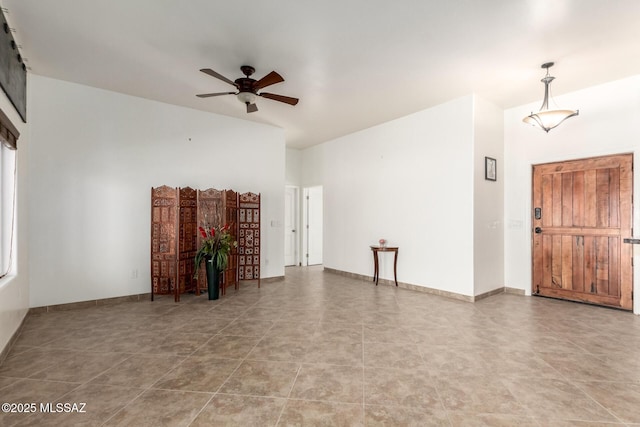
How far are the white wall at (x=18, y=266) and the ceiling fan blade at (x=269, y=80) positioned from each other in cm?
238

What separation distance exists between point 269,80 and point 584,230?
4878mm

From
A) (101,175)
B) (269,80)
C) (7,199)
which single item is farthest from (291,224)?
(7,199)

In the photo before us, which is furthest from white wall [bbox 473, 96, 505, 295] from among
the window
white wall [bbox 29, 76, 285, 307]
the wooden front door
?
the window

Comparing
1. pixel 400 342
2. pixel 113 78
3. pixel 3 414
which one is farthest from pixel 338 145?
pixel 3 414

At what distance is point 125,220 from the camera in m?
4.70

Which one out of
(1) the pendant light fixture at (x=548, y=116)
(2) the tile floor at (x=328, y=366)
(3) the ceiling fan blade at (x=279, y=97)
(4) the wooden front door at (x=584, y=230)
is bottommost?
(2) the tile floor at (x=328, y=366)

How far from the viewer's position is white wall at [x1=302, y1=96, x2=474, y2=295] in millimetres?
4844

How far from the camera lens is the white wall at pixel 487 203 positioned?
4742 millimetres

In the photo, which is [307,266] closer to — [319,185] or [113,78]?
[319,185]

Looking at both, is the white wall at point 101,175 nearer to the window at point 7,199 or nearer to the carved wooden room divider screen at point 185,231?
the carved wooden room divider screen at point 185,231

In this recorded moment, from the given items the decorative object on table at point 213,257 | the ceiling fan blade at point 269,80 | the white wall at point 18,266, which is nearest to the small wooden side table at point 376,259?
the decorative object on table at point 213,257

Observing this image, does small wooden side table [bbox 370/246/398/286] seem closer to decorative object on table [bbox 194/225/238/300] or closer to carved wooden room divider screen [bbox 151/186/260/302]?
carved wooden room divider screen [bbox 151/186/260/302]

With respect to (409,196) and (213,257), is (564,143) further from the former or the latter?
(213,257)

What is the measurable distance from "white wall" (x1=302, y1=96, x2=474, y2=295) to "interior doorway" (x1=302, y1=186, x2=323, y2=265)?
0.87m
